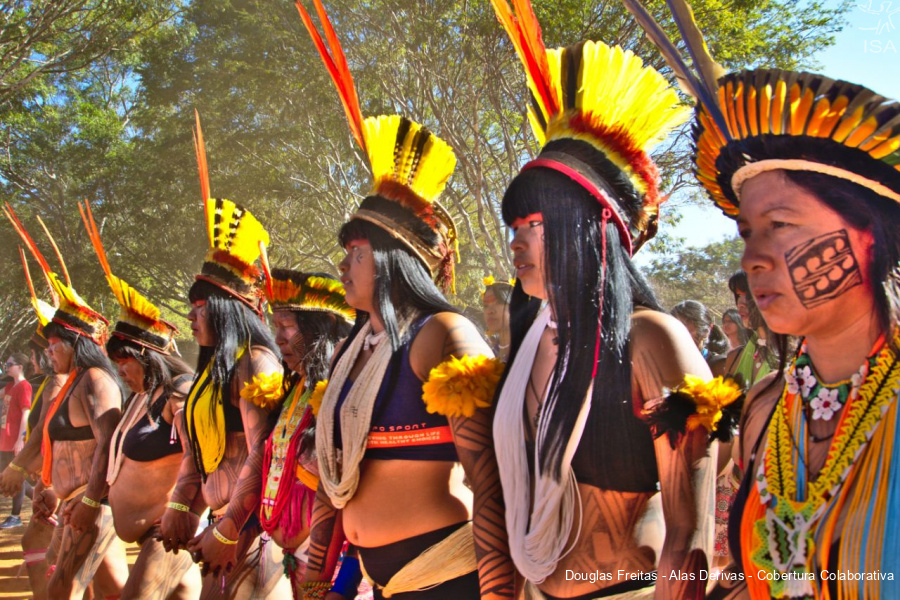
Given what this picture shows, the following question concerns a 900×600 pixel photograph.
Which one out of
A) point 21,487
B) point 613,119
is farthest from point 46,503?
point 613,119

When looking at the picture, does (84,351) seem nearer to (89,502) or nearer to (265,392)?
(89,502)

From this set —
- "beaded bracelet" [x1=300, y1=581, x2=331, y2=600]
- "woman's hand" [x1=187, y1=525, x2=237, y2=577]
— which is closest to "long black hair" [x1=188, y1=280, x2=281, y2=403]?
"woman's hand" [x1=187, y1=525, x2=237, y2=577]

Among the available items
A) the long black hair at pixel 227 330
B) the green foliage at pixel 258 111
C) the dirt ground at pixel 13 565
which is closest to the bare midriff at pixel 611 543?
the long black hair at pixel 227 330

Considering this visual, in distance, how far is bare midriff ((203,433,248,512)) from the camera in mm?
4477

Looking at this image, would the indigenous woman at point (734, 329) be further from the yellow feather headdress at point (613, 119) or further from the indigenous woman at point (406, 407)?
the yellow feather headdress at point (613, 119)

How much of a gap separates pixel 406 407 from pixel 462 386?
48cm

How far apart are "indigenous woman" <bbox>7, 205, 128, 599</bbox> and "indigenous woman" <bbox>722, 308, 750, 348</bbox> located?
5562 millimetres

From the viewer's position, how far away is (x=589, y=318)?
2156 millimetres

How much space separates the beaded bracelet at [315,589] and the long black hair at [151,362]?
8.81ft

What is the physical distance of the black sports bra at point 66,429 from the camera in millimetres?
6129

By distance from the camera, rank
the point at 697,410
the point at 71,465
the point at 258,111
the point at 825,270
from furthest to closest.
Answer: the point at 258,111 < the point at 71,465 < the point at 697,410 < the point at 825,270

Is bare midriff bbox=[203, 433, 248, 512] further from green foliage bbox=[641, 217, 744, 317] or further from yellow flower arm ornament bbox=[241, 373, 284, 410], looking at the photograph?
green foliage bbox=[641, 217, 744, 317]

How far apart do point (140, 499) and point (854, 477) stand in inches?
188

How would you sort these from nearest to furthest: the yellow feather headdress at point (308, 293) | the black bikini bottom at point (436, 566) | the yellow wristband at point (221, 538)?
the black bikini bottom at point (436, 566)
the yellow wristband at point (221, 538)
the yellow feather headdress at point (308, 293)
